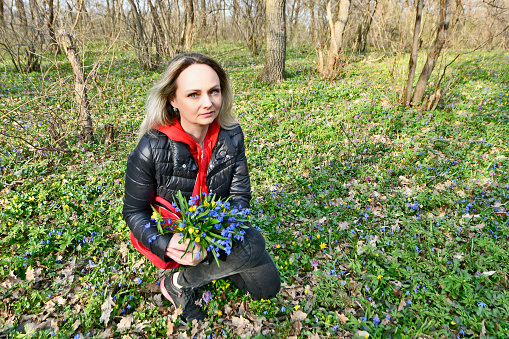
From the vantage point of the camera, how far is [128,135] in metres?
5.37

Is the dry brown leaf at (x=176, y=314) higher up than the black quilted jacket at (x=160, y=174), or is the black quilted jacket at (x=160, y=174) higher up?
the black quilted jacket at (x=160, y=174)

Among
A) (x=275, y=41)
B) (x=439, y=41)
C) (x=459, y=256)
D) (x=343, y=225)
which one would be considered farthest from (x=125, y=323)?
(x=275, y=41)

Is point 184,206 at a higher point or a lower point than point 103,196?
higher

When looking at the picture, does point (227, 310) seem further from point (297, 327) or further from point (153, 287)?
point (153, 287)

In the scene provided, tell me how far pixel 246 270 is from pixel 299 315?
25.0 inches

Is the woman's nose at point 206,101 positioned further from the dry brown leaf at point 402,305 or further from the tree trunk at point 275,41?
the tree trunk at point 275,41

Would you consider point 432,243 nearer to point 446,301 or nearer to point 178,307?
point 446,301

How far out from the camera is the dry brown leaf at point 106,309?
222cm

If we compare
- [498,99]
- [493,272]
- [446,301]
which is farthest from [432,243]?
[498,99]

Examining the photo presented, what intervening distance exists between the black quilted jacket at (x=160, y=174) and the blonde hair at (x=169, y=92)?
0.11 metres

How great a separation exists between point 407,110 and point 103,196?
19.1ft

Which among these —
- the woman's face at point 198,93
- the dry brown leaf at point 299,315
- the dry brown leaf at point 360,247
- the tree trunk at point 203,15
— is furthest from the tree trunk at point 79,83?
the tree trunk at point 203,15

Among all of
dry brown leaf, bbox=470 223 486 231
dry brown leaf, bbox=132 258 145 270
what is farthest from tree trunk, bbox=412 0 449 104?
dry brown leaf, bbox=132 258 145 270

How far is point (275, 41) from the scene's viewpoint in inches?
309
